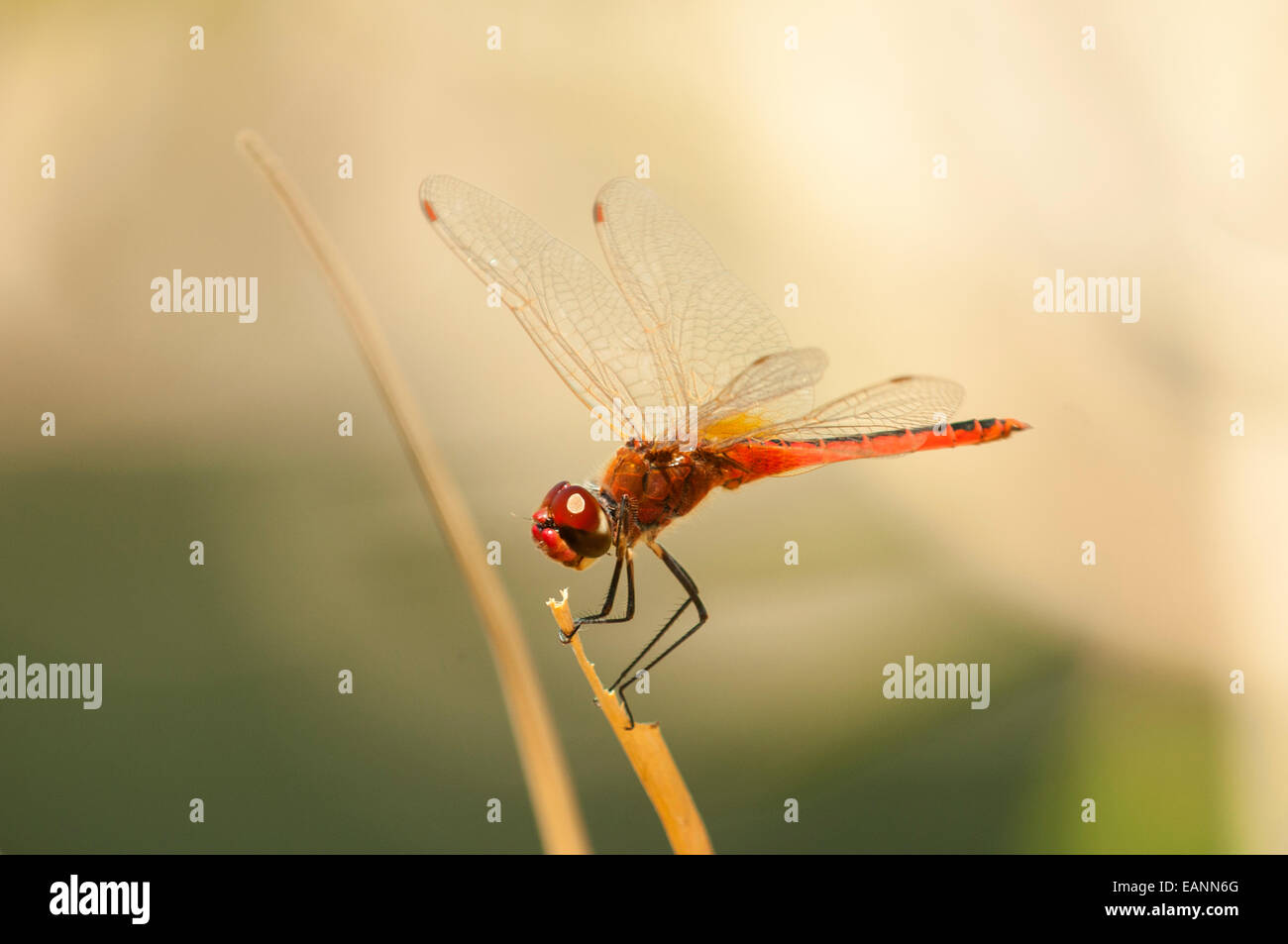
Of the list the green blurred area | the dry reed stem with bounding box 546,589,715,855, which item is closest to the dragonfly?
the green blurred area

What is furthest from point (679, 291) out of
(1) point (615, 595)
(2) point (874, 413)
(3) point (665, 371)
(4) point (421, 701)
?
(4) point (421, 701)

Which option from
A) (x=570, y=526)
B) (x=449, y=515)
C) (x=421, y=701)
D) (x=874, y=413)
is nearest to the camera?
(x=449, y=515)

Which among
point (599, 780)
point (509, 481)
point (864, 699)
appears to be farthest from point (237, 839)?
point (864, 699)

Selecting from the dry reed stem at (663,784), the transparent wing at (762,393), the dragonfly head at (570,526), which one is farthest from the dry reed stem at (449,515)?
the transparent wing at (762,393)

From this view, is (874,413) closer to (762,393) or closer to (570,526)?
(762,393)

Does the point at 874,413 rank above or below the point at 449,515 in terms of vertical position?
above

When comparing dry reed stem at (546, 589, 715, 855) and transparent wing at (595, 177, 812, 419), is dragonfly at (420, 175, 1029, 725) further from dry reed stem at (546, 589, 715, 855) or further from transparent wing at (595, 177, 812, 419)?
dry reed stem at (546, 589, 715, 855)

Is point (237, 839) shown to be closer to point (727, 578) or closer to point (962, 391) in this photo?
point (727, 578)
